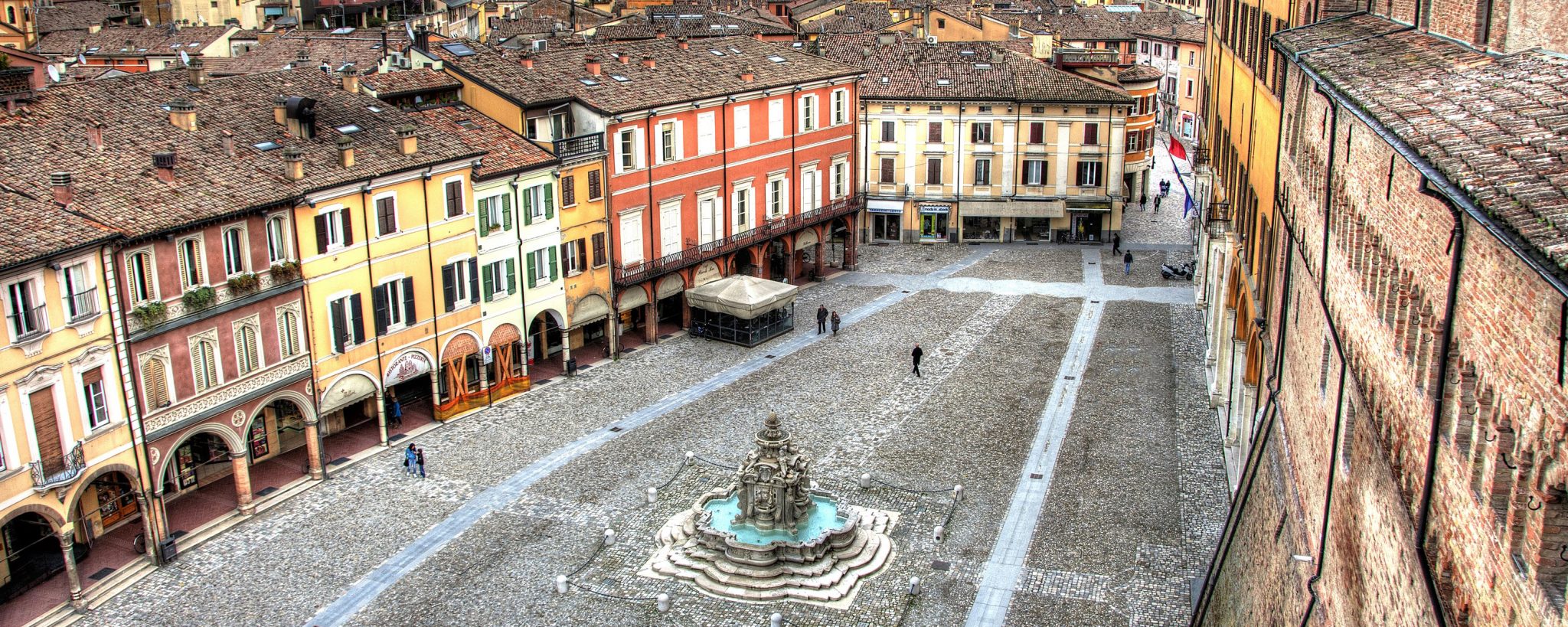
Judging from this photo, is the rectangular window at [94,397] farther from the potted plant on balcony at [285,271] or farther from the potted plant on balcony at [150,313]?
the potted plant on balcony at [285,271]

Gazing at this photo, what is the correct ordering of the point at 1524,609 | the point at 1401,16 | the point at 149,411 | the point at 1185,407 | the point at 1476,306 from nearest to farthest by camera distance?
the point at 1524,609 < the point at 1476,306 < the point at 1401,16 < the point at 149,411 < the point at 1185,407

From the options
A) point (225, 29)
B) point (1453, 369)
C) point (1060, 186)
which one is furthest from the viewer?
point (225, 29)

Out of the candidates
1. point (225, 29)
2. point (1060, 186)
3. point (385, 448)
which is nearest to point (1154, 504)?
point (385, 448)

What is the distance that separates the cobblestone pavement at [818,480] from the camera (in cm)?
2914

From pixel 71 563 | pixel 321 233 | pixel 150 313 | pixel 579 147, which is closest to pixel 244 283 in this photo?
pixel 150 313

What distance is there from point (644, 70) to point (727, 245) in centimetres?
773

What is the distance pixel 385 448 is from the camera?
38.5 meters

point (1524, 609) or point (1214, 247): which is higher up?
point (1524, 609)

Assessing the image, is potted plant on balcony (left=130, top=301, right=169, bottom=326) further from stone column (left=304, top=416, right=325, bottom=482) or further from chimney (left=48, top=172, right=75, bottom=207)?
stone column (left=304, top=416, right=325, bottom=482)

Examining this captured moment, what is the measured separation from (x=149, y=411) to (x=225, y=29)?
61282 mm

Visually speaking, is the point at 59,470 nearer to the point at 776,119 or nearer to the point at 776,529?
the point at 776,529

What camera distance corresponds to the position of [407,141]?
39.2 metres

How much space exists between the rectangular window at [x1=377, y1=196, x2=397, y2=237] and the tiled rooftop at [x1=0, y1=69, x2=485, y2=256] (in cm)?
96

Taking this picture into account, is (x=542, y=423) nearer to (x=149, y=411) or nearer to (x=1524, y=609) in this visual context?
(x=149, y=411)
